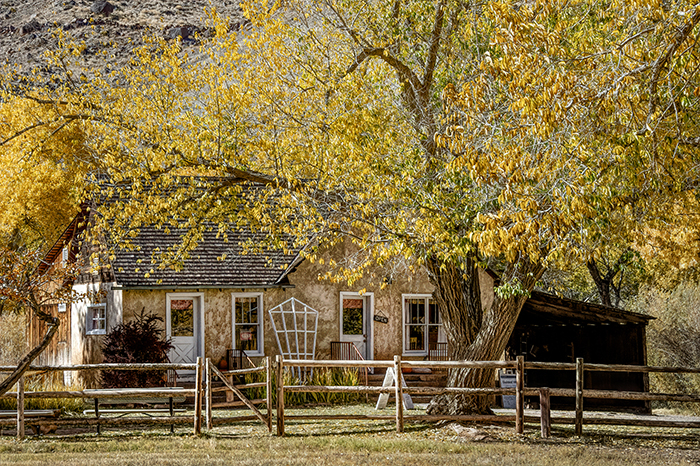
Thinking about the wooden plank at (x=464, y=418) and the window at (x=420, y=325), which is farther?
the window at (x=420, y=325)

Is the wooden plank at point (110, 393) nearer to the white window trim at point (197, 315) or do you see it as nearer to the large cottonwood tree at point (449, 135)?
the large cottonwood tree at point (449, 135)

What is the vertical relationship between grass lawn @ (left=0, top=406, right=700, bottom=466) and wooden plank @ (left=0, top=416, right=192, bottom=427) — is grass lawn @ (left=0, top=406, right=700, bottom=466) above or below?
below

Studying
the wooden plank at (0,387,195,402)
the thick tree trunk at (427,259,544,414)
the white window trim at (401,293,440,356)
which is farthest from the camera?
the white window trim at (401,293,440,356)

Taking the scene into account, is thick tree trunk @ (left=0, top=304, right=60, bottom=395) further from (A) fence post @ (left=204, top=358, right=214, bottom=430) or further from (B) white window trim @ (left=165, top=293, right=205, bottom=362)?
(B) white window trim @ (left=165, top=293, right=205, bottom=362)

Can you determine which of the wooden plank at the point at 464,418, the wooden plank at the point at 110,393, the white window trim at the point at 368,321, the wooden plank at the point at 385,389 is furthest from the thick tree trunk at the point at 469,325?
the white window trim at the point at 368,321

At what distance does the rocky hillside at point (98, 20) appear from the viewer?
10244 cm

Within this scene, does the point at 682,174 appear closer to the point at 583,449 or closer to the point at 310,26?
the point at 583,449

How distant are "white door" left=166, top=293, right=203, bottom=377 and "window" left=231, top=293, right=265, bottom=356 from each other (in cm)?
110

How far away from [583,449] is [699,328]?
13.8 meters

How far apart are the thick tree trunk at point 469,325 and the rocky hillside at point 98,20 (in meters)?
90.1

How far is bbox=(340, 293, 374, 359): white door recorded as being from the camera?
24.8 m

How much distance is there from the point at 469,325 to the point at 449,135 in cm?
619

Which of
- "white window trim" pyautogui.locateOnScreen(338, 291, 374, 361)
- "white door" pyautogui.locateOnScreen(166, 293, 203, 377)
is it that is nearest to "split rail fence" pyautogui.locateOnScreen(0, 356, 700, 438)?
"white door" pyautogui.locateOnScreen(166, 293, 203, 377)

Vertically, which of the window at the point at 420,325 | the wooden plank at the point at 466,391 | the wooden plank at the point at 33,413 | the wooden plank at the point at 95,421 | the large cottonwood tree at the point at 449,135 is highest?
the large cottonwood tree at the point at 449,135
